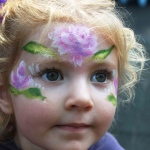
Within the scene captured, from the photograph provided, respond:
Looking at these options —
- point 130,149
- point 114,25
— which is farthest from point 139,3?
point 114,25

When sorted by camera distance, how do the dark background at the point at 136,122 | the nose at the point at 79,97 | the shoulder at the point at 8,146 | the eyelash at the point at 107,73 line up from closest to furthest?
the nose at the point at 79,97 → the eyelash at the point at 107,73 → the shoulder at the point at 8,146 → the dark background at the point at 136,122

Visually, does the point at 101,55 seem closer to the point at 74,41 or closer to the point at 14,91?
the point at 74,41

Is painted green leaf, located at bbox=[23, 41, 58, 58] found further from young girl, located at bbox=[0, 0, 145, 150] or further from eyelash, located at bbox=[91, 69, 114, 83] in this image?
eyelash, located at bbox=[91, 69, 114, 83]

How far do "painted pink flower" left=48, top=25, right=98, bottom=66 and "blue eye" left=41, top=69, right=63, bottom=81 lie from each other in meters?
0.10

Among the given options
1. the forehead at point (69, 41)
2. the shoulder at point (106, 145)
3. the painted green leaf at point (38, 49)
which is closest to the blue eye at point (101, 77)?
the forehead at point (69, 41)

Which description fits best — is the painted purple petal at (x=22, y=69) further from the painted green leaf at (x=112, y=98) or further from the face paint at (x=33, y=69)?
the painted green leaf at (x=112, y=98)

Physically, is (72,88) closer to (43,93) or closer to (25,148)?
(43,93)

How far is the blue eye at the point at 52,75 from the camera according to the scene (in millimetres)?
2572

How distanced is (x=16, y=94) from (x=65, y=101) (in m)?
0.35

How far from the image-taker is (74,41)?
8.56 ft

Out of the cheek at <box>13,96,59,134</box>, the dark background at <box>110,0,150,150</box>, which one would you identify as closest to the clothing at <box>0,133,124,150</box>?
the cheek at <box>13,96,59,134</box>

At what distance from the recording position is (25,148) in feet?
9.73

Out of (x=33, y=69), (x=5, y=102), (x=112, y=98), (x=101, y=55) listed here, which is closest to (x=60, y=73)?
(x=33, y=69)

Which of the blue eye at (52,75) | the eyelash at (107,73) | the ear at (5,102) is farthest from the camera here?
the ear at (5,102)
